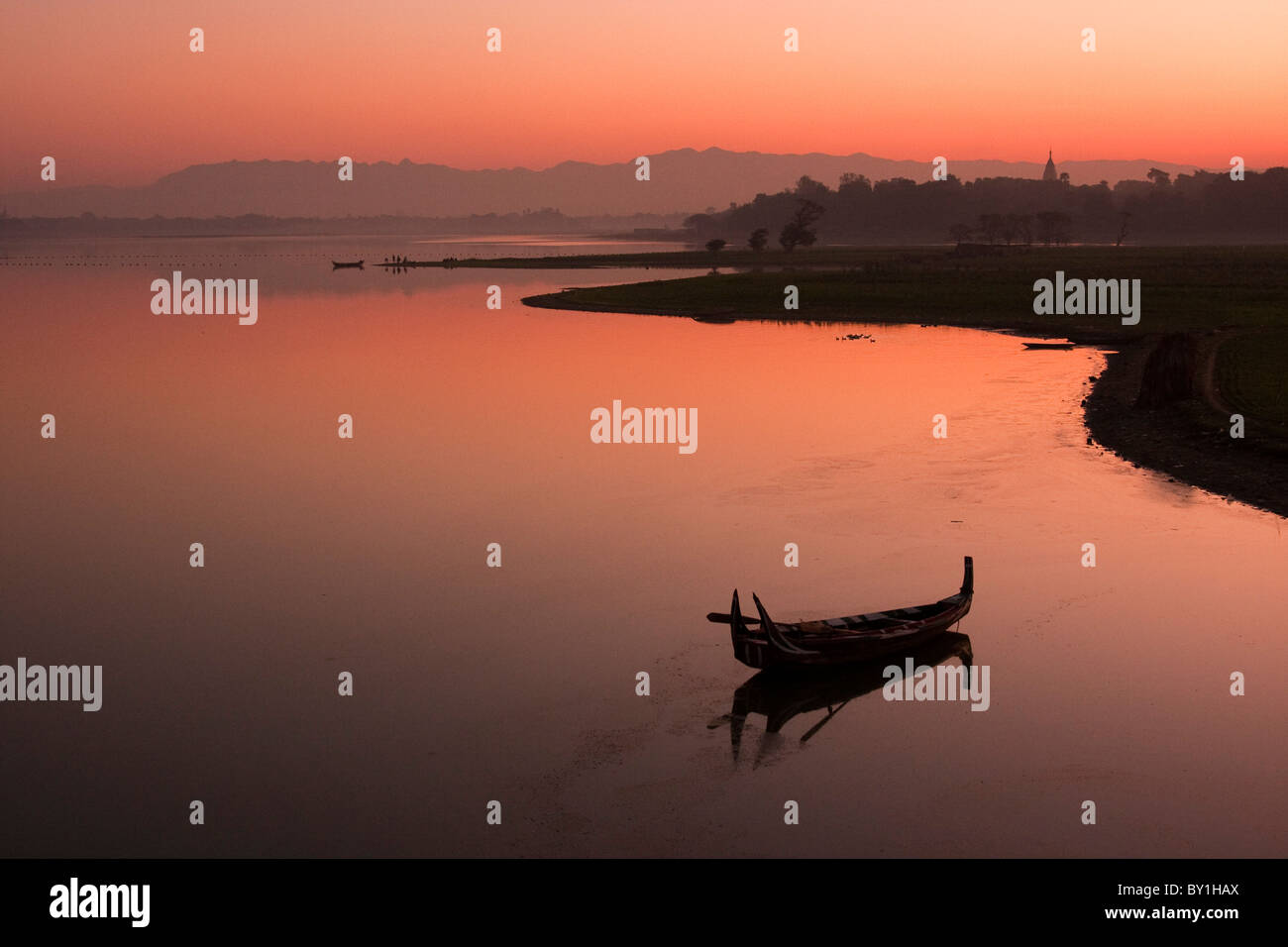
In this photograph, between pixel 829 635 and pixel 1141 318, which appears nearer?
pixel 829 635

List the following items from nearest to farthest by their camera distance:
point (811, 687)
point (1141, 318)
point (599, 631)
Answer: point (811, 687), point (599, 631), point (1141, 318)

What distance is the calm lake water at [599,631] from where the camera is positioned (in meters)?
15.2

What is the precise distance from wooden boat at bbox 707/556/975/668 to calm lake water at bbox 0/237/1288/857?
3.02 feet

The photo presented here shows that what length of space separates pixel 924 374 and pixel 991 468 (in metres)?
21.9

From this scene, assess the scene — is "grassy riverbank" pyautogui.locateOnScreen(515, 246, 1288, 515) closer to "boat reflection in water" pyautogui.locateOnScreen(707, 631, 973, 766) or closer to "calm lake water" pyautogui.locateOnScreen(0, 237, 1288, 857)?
"calm lake water" pyautogui.locateOnScreen(0, 237, 1288, 857)

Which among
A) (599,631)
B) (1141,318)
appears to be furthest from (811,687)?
(1141,318)

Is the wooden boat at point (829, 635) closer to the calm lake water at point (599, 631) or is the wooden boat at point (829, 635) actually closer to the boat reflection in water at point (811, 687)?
the boat reflection in water at point (811, 687)

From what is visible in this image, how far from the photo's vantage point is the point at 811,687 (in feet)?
63.3

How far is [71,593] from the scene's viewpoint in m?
24.0

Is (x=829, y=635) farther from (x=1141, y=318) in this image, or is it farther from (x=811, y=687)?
(x=1141, y=318)

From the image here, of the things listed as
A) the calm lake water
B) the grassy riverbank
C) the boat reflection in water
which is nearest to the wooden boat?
the boat reflection in water

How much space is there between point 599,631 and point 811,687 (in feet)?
14.3
